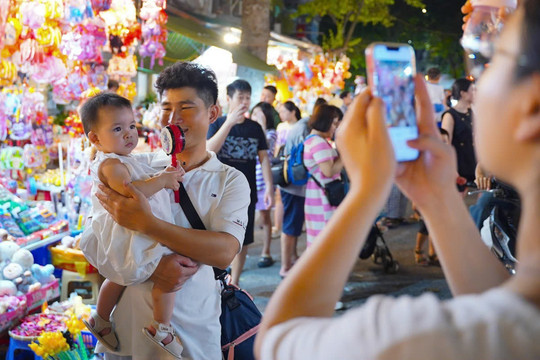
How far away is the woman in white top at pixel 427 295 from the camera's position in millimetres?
894

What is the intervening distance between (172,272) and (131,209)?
0.29 m

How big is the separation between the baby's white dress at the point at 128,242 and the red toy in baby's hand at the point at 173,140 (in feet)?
0.55

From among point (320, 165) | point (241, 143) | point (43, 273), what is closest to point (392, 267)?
point (320, 165)

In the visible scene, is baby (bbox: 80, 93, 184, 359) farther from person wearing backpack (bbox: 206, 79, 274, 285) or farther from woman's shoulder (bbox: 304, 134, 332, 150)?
woman's shoulder (bbox: 304, 134, 332, 150)

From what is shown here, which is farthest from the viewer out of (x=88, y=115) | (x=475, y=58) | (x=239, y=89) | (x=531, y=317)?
(x=239, y=89)

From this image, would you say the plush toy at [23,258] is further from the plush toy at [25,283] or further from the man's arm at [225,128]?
the man's arm at [225,128]

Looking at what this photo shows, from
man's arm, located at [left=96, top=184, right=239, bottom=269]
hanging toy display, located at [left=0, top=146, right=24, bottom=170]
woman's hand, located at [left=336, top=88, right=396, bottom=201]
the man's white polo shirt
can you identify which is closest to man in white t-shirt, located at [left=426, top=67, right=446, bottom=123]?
hanging toy display, located at [left=0, top=146, right=24, bottom=170]

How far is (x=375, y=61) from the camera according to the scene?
142cm

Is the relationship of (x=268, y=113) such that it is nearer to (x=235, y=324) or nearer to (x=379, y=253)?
(x=379, y=253)

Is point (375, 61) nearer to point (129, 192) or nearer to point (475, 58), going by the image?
point (475, 58)

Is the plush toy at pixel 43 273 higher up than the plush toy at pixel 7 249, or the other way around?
the plush toy at pixel 7 249

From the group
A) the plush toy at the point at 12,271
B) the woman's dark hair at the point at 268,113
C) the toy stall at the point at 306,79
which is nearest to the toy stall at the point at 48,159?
the plush toy at the point at 12,271

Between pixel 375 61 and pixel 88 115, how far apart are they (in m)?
1.89

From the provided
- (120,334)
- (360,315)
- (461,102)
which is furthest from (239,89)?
(360,315)
